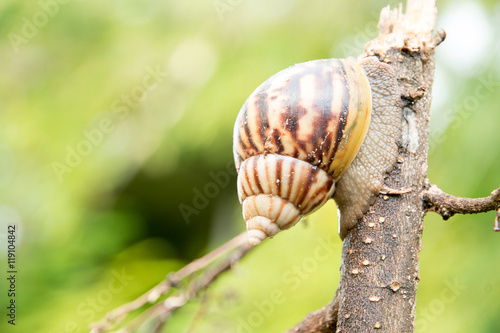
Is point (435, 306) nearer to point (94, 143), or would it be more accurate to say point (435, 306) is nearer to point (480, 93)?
point (480, 93)

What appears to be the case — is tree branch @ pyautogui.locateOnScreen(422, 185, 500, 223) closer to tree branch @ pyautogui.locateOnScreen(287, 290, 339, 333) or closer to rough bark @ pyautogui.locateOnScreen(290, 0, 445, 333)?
rough bark @ pyautogui.locateOnScreen(290, 0, 445, 333)

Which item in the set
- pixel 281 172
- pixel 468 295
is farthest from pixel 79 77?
pixel 468 295

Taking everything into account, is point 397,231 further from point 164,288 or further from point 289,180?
point 164,288

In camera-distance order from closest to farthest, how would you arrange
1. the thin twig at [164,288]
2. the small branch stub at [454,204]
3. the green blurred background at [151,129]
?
1. the small branch stub at [454,204]
2. the thin twig at [164,288]
3. the green blurred background at [151,129]

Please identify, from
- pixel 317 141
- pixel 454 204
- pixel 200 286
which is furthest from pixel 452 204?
pixel 200 286

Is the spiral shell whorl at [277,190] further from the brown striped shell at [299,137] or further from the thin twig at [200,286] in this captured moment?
the thin twig at [200,286]

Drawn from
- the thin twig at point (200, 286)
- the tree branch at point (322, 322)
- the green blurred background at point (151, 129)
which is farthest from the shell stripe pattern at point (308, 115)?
the green blurred background at point (151, 129)
